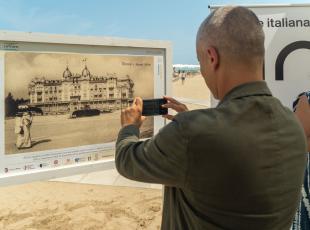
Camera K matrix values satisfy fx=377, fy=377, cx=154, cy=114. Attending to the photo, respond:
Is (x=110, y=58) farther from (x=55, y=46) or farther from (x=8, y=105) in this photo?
(x=8, y=105)

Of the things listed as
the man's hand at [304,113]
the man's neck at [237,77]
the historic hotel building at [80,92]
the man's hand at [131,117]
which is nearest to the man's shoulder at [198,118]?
the man's neck at [237,77]

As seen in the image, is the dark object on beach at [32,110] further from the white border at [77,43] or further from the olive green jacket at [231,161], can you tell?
the olive green jacket at [231,161]

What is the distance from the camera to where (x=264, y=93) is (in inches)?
52.3

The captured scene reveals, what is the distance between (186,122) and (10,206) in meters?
4.78

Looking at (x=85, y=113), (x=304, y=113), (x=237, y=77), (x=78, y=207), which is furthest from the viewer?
(x=78, y=207)

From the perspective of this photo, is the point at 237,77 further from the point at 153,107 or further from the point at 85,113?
the point at 85,113

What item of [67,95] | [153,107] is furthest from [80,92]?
[153,107]

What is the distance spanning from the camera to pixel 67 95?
235cm

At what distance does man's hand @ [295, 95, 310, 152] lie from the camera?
2029mm

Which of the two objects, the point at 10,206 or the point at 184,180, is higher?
the point at 184,180

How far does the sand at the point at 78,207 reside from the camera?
15.3ft

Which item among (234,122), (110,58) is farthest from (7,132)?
(234,122)

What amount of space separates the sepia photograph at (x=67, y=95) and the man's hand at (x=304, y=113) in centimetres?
101

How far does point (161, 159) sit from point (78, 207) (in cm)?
423
